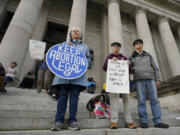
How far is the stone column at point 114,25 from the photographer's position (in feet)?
33.3

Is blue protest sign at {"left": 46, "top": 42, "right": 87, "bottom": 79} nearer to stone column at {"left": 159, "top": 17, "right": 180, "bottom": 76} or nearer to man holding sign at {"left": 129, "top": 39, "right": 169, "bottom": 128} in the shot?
man holding sign at {"left": 129, "top": 39, "right": 169, "bottom": 128}

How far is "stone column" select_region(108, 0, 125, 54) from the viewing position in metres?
10.1

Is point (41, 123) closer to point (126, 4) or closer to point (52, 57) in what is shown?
point (52, 57)

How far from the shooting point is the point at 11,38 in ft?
24.0

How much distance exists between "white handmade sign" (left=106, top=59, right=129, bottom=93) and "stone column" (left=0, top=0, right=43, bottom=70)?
19.4 feet

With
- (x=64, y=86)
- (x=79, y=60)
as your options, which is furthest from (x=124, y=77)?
(x=64, y=86)

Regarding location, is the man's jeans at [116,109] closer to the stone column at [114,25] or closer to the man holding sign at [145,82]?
the man holding sign at [145,82]

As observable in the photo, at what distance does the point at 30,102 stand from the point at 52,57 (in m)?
2.32

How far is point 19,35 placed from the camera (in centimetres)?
761

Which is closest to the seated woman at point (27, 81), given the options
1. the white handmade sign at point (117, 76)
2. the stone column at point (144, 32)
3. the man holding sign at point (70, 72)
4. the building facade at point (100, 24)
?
the building facade at point (100, 24)

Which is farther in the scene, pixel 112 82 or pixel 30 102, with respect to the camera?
pixel 30 102

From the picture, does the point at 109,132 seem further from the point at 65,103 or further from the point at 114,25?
the point at 114,25

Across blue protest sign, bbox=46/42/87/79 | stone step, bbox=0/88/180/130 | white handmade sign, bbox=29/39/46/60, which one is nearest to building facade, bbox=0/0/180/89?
white handmade sign, bbox=29/39/46/60

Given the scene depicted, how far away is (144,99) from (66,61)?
2166mm
